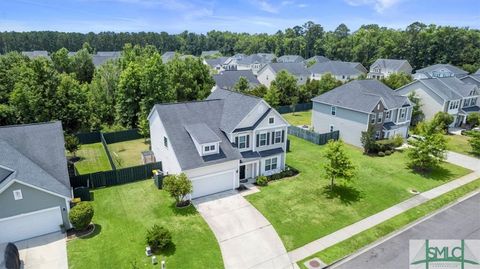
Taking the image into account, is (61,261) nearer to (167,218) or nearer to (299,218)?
(167,218)

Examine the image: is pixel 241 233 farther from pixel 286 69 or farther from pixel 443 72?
pixel 443 72

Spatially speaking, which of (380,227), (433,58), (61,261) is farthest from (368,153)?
(433,58)

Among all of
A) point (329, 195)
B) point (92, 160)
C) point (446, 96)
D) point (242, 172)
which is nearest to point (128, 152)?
point (92, 160)

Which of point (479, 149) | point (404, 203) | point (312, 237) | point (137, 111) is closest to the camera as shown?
point (312, 237)

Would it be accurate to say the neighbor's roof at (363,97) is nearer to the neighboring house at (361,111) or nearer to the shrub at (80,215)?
the neighboring house at (361,111)

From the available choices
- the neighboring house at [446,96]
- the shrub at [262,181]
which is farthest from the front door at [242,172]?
the neighboring house at [446,96]

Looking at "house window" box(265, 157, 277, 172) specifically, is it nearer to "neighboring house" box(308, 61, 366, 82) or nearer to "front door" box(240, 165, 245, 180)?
"front door" box(240, 165, 245, 180)
